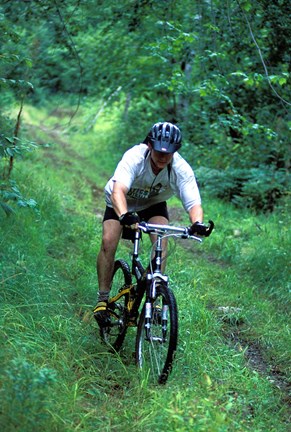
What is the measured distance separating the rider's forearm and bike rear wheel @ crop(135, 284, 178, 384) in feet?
2.24

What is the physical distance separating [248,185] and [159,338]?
7.11m

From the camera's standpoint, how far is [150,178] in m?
4.86

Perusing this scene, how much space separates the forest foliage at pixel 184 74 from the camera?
25.9ft

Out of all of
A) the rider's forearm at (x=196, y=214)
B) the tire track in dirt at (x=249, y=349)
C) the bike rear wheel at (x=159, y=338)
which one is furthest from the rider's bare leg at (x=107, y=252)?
the tire track in dirt at (x=249, y=349)

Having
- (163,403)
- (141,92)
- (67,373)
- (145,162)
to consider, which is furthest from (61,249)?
(141,92)

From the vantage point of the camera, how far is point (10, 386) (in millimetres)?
3145

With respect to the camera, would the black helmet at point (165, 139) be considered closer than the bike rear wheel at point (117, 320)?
Yes

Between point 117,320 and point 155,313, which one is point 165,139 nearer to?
point 155,313

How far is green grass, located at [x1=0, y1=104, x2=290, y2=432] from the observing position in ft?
11.2

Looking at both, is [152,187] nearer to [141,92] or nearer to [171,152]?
[171,152]

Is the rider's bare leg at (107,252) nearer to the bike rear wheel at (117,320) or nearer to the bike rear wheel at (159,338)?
the bike rear wheel at (117,320)

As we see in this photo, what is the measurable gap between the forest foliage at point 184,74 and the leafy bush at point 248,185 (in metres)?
0.02

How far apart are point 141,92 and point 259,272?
9.40 m

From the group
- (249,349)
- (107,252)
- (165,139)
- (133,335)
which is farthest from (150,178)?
(249,349)
